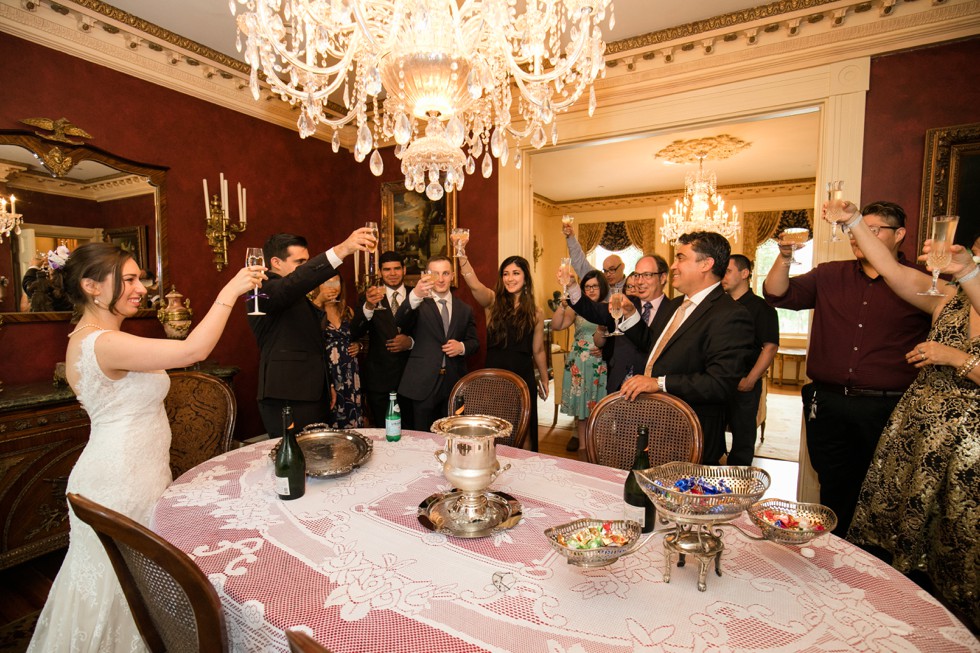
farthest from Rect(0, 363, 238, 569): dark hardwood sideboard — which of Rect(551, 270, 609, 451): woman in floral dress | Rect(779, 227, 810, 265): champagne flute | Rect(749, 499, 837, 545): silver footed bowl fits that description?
Rect(779, 227, 810, 265): champagne flute

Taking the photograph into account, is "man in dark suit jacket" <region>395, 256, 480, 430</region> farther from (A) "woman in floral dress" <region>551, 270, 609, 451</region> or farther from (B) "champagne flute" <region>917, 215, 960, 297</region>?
(B) "champagne flute" <region>917, 215, 960, 297</region>

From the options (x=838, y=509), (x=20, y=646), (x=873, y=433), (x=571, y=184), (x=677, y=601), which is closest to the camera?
A: (x=677, y=601)

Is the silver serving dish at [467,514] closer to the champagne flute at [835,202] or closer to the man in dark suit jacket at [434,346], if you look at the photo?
the man in dark suit jacket at [434,346]

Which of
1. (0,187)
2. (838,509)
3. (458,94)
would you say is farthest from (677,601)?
(0,187)

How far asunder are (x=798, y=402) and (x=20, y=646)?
329 inches

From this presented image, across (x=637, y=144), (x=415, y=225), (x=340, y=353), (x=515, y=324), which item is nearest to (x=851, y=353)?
(x=515, y=324)

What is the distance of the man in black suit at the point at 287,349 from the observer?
2475 mm

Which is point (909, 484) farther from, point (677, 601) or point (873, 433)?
point (677, 601)

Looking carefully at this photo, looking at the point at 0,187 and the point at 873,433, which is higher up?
the point at 0,187

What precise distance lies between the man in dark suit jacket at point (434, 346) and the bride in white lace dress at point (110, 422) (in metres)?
1.57

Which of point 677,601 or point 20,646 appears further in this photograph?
point 20,646

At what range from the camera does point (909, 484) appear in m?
2.07

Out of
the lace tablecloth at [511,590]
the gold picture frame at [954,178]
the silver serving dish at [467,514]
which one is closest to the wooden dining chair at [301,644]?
the lace tablecloth at [511,590]

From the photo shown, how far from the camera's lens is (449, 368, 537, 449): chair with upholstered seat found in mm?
2365
